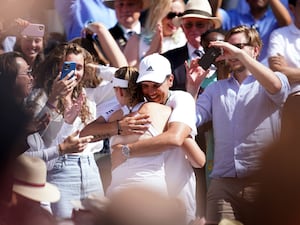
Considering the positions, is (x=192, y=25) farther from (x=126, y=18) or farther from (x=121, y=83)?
(x=121, y=83)

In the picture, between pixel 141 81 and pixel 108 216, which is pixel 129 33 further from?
pixel 108 216

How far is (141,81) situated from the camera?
17.1 feet

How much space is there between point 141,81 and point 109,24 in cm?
138

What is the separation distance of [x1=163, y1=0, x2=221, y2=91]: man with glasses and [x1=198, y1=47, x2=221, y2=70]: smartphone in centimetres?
33

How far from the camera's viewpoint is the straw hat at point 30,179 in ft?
9.68

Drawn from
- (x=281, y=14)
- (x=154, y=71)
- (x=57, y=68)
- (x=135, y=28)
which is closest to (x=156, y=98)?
(x=154, y=71)

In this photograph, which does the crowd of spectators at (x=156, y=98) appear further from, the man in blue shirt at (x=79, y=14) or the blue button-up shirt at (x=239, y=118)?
the man in blue shirt at (x=79, y=14)

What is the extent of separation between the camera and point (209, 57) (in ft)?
17.9

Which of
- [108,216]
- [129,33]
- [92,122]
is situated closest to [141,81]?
[92,122]

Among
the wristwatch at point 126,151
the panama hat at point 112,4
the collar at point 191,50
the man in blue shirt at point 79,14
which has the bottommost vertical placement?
the wristwatch at point 126,151

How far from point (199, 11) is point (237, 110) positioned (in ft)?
3.03

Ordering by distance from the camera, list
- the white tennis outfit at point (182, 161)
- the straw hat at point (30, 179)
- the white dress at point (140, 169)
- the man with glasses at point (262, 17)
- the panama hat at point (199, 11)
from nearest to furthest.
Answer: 1. the straw hat at point (30, 179)
2. the white dress at point (140, 169)
3. the white tennis outfit at point (182, 161)
4. the panama hat at point (199, 11)
5. the man with glasses at point (262, 17)

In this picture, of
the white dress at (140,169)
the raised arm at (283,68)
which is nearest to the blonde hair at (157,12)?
the raised arm at (283,68)

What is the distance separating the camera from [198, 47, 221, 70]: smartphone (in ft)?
17.7
